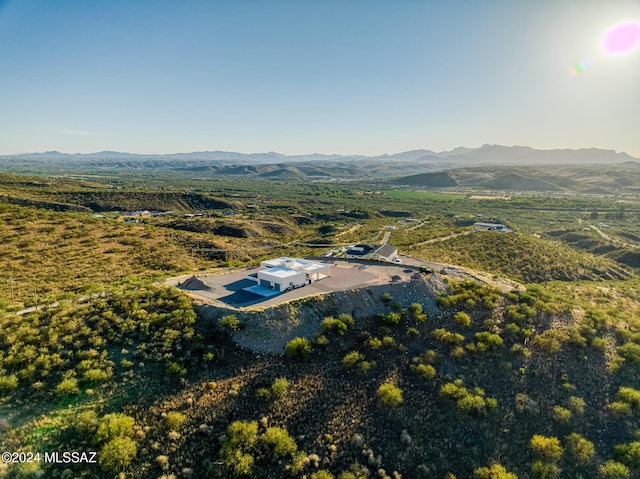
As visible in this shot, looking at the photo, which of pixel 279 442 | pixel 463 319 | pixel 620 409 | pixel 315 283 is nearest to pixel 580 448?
pixel 620 409

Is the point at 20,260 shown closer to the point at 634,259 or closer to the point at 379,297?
the point at 379,297

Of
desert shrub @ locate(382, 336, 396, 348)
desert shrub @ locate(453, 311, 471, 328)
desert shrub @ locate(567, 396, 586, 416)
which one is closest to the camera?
desert shrub @ locate(567, 396, 586, 416)

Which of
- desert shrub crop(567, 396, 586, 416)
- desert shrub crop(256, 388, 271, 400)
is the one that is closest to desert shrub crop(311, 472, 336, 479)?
desert shrub crop(256, 388, 271, 400)

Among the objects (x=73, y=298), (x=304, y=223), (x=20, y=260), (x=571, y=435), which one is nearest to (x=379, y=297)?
(x=571, y=435)

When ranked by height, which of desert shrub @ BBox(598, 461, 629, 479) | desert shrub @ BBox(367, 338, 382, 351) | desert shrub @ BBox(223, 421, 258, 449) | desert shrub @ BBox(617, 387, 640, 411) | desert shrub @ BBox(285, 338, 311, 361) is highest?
desert shrub @ BBox(285, 338, 311, 361)

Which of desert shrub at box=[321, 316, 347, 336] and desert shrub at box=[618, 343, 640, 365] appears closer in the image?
desert shrub at box=[618, 343, 640, 365]

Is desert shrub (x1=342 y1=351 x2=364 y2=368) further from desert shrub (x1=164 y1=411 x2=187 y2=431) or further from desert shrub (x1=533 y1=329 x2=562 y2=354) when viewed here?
desert shrub (x1=533 y1=329 x2=562 y2=354)

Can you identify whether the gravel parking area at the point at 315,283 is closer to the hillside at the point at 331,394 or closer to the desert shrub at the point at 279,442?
the hillside at the point at 331,394
